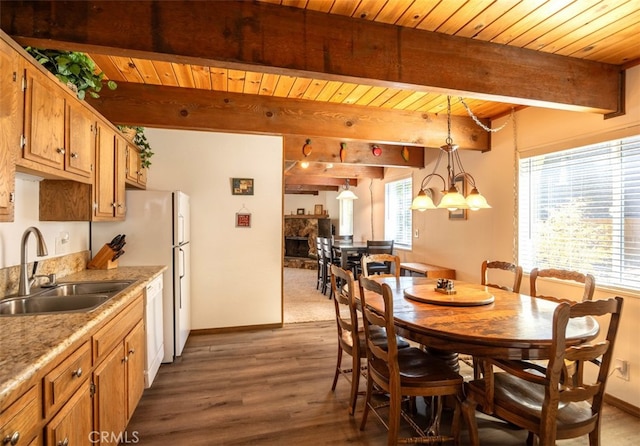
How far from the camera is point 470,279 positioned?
12.8 feet

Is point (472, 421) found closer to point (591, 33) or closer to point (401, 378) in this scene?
point (401, 378)

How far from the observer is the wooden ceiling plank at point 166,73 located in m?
2.45

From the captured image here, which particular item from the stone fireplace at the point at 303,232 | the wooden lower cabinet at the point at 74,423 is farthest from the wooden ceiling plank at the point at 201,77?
the stone fireplace at the point at 303,232

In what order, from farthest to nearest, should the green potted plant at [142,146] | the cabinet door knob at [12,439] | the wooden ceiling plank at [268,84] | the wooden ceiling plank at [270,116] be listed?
the green potted plant at [142,146], the wooden ceiling plank at [270,116], the wooden ceiling plank at [268,84], the cabinet door knob at [12,439]

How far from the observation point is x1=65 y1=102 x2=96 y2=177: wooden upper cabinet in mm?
1898

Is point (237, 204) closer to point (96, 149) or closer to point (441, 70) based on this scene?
point (96, 149)

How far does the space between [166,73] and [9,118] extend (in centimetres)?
144

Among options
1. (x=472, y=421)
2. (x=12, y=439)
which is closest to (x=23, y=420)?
(x=12, y=439)

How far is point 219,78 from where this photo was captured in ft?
8.84

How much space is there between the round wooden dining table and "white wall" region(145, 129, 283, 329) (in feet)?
6.32

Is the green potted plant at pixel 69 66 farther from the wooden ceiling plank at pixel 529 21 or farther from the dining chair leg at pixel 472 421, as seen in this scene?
the dining chair leg at pixel 472 421

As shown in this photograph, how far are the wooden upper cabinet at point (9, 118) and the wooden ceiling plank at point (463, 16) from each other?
85.1 inches

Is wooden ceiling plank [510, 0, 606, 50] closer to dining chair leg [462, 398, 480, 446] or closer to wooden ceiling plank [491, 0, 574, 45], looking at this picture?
wooden ceiling plank [491, 0, 574, 45]

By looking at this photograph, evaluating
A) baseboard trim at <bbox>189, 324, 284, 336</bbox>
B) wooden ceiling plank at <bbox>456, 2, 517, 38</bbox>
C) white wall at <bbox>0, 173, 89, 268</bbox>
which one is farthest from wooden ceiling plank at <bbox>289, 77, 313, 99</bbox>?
baseboard trim at <bbox>189, 324, 284, 336</bbox>
